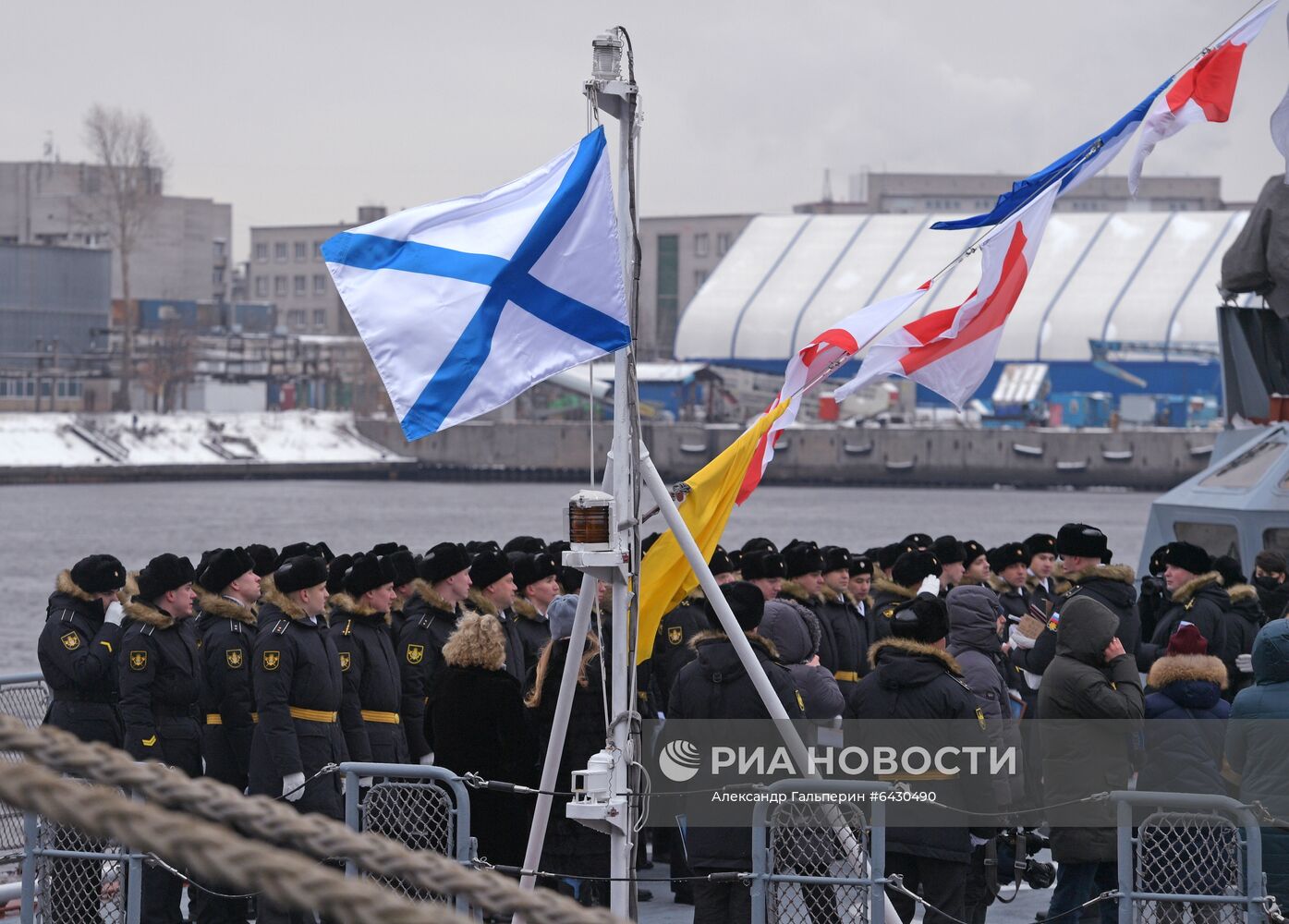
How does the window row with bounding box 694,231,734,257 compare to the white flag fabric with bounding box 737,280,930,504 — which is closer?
the white flag fabric with bounding box 737,280,930,504

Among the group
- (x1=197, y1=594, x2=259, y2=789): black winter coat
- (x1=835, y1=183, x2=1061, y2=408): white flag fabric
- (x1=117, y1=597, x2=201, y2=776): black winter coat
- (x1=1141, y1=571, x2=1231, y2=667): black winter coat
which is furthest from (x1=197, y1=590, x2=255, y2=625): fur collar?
(x1=1141, y1=571, x2=1231, y2=667): black winter coat

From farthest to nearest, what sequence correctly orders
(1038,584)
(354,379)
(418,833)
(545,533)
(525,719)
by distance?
(354,379) → (545,533) → (1038,584) → (525,719) → (418,833)

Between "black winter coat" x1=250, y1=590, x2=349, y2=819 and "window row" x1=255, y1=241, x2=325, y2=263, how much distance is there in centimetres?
12639

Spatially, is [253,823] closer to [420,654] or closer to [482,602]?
[420,654]

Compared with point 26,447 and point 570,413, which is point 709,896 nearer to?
point 26,447

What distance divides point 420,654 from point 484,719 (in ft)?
5.19

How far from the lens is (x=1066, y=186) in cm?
850

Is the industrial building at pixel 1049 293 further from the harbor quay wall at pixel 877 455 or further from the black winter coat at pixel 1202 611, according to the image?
the black winter coat at pixel 1202 611

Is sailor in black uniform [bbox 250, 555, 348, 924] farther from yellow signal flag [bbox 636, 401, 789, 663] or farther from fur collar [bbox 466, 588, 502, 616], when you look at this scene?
yellow signal flag [bbox 636, 401, 789, 663]

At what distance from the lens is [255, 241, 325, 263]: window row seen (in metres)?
132

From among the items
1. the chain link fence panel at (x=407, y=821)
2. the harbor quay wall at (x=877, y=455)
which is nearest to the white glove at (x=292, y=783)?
the chain link fence panel at (x=407, y=821)

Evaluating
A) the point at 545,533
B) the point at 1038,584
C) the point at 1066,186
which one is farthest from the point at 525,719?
the point at 545,533

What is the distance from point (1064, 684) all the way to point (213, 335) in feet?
328

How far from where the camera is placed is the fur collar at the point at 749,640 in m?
7.18
